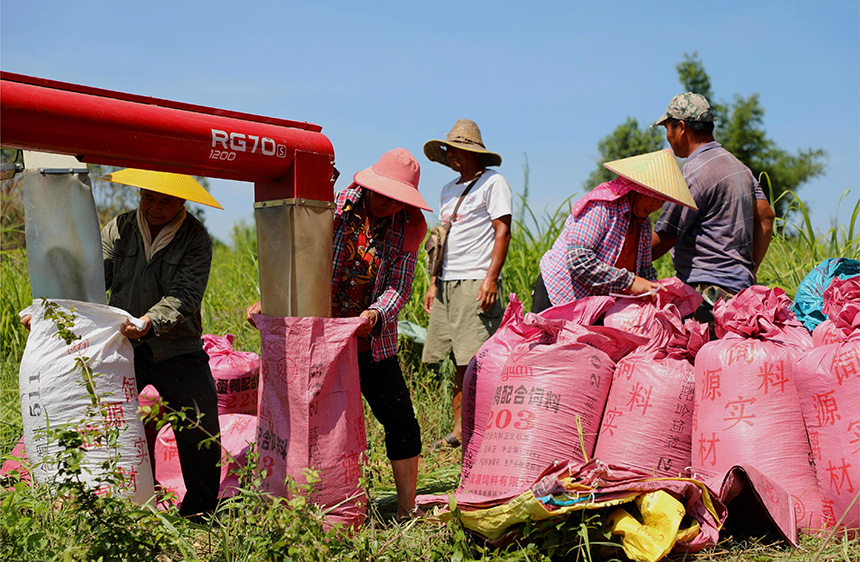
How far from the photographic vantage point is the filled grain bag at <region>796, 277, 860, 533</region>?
244 cm

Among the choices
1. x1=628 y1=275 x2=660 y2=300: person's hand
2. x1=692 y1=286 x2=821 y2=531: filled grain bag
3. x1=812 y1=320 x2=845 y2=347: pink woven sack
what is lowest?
x1=692 y1=286 x2=821 y2=531: filled grain bag

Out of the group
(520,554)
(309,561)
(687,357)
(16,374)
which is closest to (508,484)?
(520,554)

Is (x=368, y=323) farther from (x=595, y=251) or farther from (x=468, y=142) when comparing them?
(x=468, y=142)

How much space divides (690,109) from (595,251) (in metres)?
0.98

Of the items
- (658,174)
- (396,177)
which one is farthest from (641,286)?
(396,177)

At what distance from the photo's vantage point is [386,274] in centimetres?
291

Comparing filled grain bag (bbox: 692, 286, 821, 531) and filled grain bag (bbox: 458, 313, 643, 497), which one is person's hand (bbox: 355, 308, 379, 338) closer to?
filled grain bag (bbox: 458, 313, 643, 497)

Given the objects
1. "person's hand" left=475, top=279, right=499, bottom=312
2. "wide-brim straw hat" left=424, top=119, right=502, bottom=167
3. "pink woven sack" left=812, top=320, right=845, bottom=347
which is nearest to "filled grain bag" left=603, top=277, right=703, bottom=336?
"pink woven sack" left=812, top=320, right=845, bottom=347

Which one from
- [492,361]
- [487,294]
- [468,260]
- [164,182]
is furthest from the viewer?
[468,260]

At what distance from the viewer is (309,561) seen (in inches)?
75.9

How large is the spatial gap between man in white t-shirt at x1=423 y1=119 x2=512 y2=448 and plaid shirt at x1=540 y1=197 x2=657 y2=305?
919mm

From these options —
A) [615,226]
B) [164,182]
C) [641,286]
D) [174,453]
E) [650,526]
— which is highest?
[164,182]

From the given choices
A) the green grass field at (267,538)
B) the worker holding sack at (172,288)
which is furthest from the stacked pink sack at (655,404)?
the worker holding sack at (172,288)

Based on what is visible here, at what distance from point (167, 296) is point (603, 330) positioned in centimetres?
177
